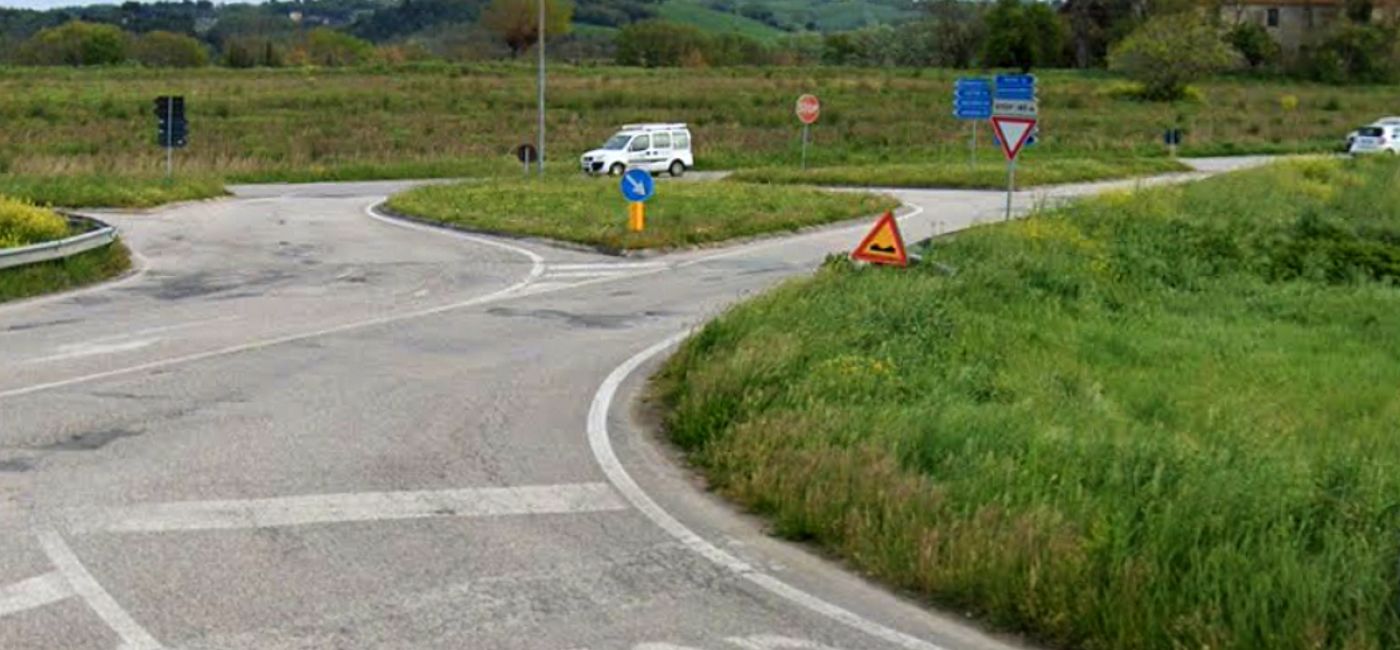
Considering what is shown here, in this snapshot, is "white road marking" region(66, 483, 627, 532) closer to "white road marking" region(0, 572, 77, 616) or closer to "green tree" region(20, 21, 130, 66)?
"white road marking" region(0, 572, 77, 616)

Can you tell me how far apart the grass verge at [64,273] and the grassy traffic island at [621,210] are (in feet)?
25.1

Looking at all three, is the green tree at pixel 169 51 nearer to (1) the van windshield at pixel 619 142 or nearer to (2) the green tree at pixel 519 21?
(2) the green tree at pixel 519 21

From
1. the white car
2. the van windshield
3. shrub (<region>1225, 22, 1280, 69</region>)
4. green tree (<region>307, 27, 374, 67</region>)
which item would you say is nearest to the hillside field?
the van windshield

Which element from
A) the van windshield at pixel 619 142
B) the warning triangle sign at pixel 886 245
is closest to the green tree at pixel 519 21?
the van windshield at pixel 619 142

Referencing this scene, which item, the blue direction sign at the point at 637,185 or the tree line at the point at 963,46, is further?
the tree line at the point at 963,46

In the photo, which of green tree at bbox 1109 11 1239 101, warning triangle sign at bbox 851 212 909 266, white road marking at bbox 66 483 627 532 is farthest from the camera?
green tree at bbox 1109 11 1239 101

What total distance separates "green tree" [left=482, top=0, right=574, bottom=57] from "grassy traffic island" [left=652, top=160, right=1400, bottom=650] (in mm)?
117758

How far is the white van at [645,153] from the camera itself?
48906 mm

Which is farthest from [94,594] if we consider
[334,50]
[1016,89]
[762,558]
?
[334,50]

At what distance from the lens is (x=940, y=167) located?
158 feet

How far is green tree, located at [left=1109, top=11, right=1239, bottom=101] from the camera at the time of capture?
85188 millimetres

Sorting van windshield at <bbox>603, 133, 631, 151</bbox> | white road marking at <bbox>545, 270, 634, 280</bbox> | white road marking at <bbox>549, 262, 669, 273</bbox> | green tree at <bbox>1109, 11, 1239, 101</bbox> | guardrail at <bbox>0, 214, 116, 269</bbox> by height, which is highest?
green tree at <bbox>1109, 11, 1239, 101</bbox>

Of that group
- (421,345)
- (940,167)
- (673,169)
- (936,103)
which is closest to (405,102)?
(936,103)

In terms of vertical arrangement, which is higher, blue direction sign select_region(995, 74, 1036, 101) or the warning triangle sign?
blue direction sign select_region(995, 74, 1036, 101)
